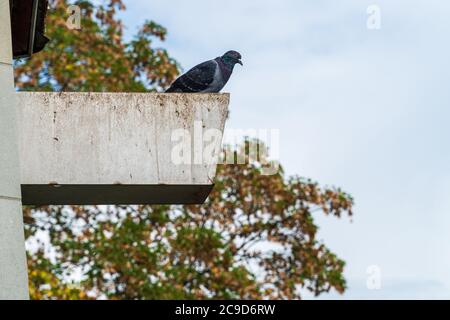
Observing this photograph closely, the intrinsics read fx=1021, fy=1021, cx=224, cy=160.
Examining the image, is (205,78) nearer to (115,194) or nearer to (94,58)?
(115,194)

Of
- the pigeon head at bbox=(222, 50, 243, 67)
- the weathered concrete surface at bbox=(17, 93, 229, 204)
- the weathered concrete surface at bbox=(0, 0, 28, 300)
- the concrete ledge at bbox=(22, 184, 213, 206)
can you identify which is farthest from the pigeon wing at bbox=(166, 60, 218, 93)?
the weathered concrete surface at bbox=(0, 0, 28, 300)

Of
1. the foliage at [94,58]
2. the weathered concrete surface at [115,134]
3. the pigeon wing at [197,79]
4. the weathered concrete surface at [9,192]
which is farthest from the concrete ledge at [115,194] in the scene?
the foliage at [94,58]

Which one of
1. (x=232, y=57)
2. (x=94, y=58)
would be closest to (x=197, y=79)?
(x=232, y=57)

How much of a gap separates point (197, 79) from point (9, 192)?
13.9 feet

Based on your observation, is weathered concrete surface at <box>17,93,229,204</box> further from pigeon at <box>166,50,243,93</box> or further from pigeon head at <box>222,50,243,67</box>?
pigeon head at <box>222,50,243,67</box>

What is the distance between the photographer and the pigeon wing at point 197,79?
12094 millimetres

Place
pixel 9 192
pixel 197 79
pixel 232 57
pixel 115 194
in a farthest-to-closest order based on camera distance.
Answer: pixel 232 57 → pixel 197 79 → pixel 115 194 → pixel 9 192

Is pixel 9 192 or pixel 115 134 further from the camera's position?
pixel 115 134

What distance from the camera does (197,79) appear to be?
39.8 ft

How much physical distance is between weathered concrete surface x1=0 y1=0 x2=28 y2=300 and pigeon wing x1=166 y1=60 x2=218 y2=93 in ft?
11.7

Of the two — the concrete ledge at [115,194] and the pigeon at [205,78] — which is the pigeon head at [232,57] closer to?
the pigeon at [205,78]

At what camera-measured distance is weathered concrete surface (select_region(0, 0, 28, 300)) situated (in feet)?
26.7
